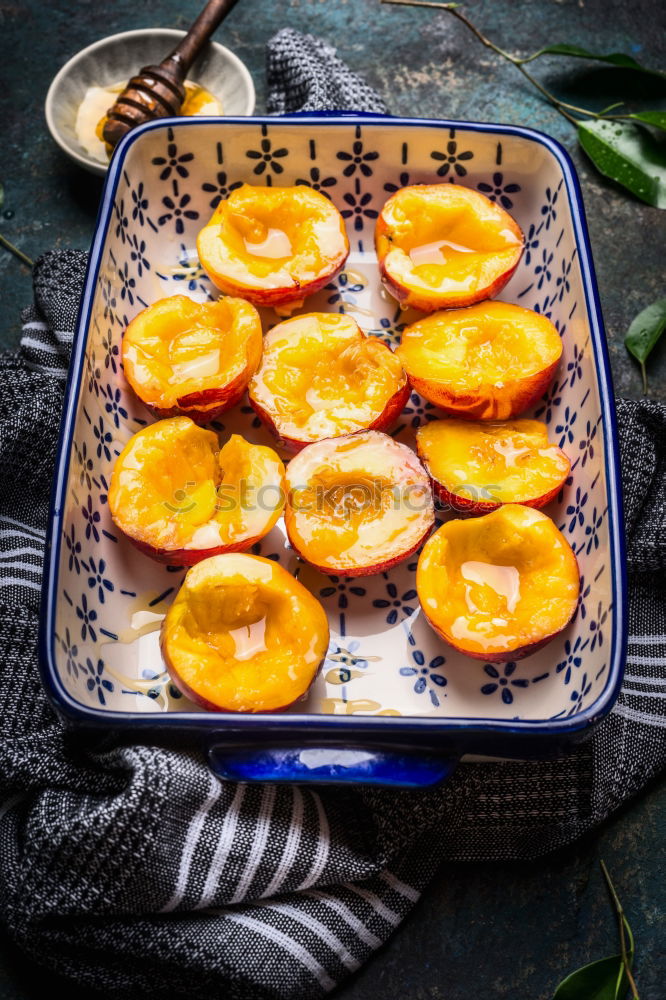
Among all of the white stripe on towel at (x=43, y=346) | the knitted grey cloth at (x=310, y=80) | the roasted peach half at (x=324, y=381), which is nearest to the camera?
the roasted peach half at (x=324, y=381)

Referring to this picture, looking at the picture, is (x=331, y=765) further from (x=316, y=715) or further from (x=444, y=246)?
(x=444, y=246)

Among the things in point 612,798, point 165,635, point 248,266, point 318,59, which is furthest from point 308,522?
point 318,59

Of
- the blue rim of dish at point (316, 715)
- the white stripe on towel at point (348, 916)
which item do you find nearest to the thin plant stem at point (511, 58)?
the blue rim of dish at point (316, 715)

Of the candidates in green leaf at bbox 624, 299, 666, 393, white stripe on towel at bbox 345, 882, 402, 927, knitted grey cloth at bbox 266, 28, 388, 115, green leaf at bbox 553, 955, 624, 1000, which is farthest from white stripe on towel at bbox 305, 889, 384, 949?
knitted grey cloth at bbox 266, 28, 388, 115

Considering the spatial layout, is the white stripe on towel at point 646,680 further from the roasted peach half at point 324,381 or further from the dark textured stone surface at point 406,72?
the dark textured stone surface at point 406,72

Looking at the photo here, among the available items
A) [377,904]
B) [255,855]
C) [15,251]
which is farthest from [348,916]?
[15,251]

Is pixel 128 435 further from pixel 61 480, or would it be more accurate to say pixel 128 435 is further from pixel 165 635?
pixel 165 635
